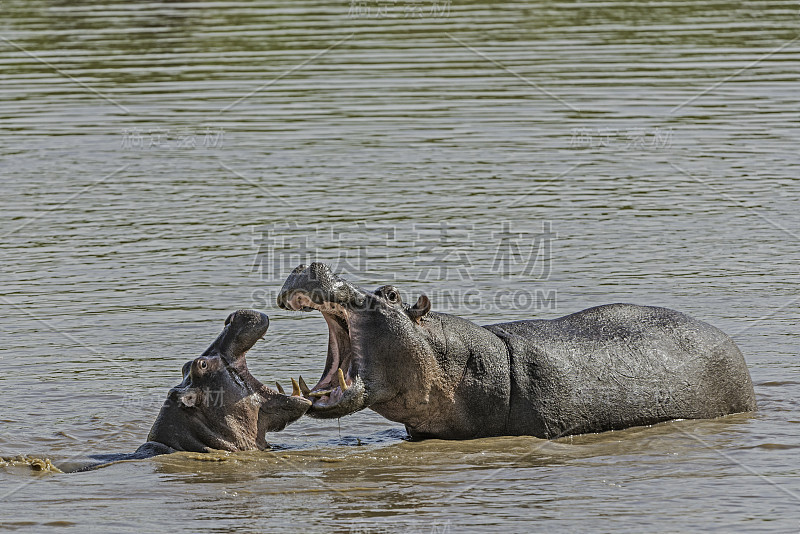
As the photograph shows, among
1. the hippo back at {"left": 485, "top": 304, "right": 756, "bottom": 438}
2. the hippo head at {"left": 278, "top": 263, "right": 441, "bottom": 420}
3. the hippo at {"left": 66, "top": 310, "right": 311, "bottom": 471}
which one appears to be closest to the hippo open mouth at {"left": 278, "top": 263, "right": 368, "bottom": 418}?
the hippo head at {"left": 278, "top": 263, "right": 441, "bottom": 420}

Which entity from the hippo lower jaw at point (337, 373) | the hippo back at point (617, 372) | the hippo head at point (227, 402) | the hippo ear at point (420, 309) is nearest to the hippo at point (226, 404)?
the hippo head at point (227, 402)

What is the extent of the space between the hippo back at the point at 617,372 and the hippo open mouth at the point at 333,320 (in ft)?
3.65

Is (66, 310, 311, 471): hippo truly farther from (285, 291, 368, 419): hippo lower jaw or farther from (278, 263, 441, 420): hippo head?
(278, 263, 441, 420): hippo head

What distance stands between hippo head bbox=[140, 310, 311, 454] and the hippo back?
1612 millimetres

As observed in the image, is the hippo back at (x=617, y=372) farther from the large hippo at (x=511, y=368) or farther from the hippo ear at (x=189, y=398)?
the hippo ear at (x=189, y=398)

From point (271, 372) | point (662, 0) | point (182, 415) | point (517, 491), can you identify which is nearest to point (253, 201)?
point (271, 372)

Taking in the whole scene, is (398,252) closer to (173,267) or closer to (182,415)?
(173,267)

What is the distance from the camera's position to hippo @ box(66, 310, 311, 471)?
856 centimetres

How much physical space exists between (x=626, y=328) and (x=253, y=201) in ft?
26.0

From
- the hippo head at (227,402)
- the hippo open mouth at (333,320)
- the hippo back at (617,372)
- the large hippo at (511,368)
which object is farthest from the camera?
the hippo back at (617,372)

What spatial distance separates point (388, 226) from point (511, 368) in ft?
19.8

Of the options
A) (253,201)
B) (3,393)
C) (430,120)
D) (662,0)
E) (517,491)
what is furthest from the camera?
(662,0)

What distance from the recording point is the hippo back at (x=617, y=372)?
8820 mm

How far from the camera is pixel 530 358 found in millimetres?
8883
